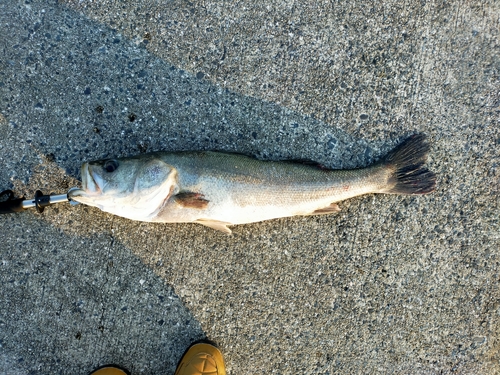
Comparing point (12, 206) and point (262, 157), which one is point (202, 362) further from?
point (12, 206)

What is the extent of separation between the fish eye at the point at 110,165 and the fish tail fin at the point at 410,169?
260 cm

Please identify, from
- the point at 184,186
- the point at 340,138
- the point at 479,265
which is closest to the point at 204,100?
the point at 184,186

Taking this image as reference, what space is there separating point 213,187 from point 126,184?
761 millimetres

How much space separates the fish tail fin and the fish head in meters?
2.19

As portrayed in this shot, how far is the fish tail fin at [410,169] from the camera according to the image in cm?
336

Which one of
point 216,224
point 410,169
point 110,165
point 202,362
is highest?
point 410,169

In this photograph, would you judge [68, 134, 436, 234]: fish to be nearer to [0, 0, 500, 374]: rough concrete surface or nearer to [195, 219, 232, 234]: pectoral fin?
[195, 219, 232, 234]: pectoral fin

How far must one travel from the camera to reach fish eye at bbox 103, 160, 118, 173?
289 cm

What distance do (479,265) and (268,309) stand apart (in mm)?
2345

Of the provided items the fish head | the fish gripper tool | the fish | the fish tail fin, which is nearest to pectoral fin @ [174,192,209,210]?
the fish

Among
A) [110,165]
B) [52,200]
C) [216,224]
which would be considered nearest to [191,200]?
[216,224]

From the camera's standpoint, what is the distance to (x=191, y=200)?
2.91 metres

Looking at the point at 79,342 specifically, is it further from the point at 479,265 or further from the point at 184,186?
the point at 479,265

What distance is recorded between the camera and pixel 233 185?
2971 millimetres
